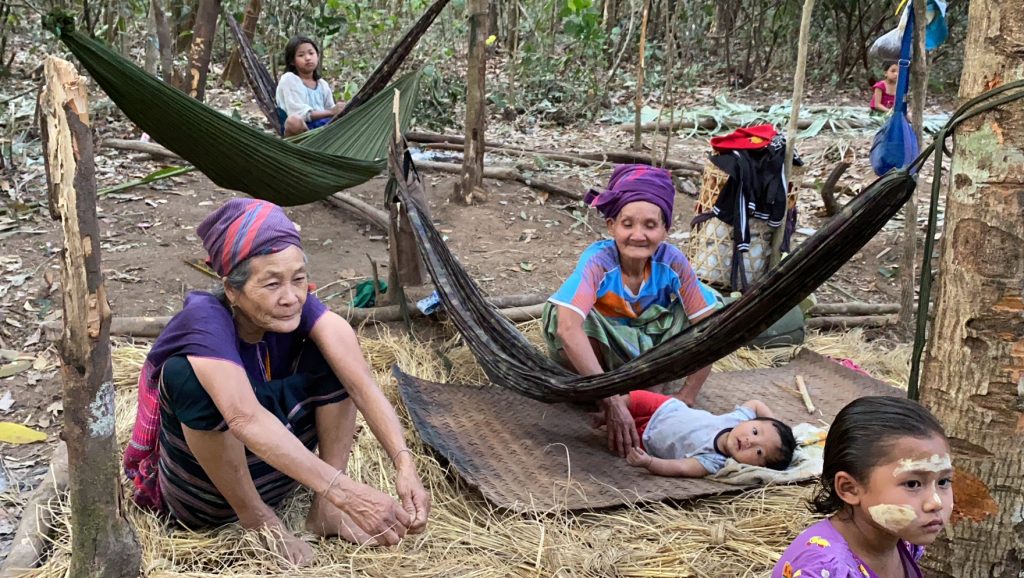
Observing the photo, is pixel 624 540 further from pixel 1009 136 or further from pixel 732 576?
pixel 1009 136

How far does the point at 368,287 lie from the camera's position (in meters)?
3.53

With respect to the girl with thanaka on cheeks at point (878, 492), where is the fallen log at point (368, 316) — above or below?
below

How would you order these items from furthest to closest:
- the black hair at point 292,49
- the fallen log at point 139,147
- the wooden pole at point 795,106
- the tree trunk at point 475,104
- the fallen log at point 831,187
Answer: the fallen log at point 139,147, the black hair at point 292,49, the fallen log at point 831,187, the tree trunk at point 475,104, the wooden pole at point 795,106

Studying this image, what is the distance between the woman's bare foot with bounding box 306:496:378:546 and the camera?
196 cm

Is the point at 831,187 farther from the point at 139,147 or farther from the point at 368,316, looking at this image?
the point at 139,147

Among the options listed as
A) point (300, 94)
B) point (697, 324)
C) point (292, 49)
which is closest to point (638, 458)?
point (697, 324)

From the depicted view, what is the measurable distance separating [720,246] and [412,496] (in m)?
2.22

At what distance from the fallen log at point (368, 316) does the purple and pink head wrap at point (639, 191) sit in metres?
0.96

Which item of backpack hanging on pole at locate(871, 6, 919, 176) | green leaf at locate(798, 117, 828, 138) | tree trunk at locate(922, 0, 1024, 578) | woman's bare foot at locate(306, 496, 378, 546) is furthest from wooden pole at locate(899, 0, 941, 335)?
green leaf at locate(798, 117, 828, 138)

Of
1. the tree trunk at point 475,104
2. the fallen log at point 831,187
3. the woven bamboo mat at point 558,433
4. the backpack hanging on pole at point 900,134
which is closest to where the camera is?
the woven bamboo mat at point 558,433

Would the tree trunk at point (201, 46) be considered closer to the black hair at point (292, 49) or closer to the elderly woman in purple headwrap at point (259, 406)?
the black hair at point (292, 49)

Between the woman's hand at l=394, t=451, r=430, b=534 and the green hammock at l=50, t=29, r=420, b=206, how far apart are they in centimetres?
126

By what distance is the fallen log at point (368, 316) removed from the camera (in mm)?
3125

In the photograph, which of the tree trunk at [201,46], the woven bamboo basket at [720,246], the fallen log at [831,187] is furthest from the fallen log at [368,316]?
the tree trunk at [201,46]
